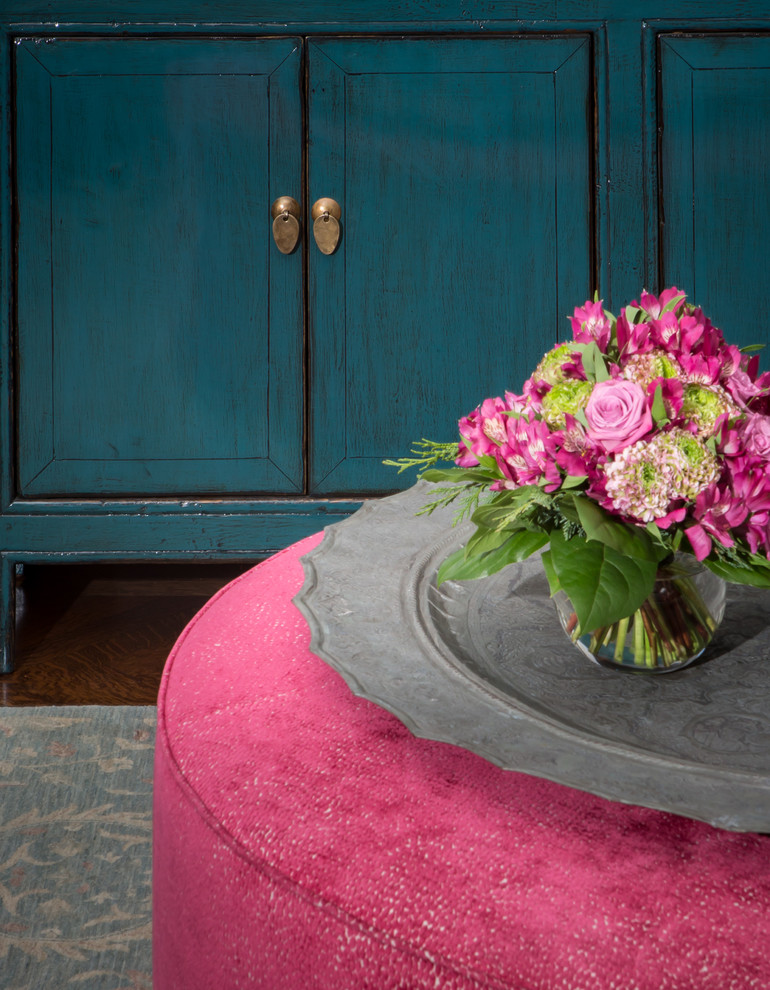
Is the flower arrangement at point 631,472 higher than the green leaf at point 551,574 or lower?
higher

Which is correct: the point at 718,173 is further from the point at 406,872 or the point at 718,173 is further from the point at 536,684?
the point at 406,872

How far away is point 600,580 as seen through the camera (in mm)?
518

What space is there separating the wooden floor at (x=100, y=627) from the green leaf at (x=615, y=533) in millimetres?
1194

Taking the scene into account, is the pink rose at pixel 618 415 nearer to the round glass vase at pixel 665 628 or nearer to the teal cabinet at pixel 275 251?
the round glass vase at pixel 665 628

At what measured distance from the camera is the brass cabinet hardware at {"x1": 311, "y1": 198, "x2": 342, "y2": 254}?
163cm

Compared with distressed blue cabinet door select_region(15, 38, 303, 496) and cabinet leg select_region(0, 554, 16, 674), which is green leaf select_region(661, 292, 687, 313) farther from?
cabinet leg select_region(0, 554, 16, 674)

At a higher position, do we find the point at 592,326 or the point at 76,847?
the point at 592,326

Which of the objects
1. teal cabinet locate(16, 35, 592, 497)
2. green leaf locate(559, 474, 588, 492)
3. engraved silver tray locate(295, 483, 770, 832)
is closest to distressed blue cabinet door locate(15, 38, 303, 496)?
teal cabinet locate(16, 35, 592, 497)

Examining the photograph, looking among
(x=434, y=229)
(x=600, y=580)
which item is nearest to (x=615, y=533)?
(x=600, y=580)

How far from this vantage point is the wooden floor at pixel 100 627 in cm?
159

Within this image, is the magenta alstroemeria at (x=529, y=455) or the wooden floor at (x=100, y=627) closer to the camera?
the magenta alstroemeria at (x=529, y=455)

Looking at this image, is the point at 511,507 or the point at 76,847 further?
the point at 76,847

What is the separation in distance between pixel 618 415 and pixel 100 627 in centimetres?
159

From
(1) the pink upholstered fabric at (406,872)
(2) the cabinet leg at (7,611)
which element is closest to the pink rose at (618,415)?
(1) the pink upholstered fabric at (406,872)
